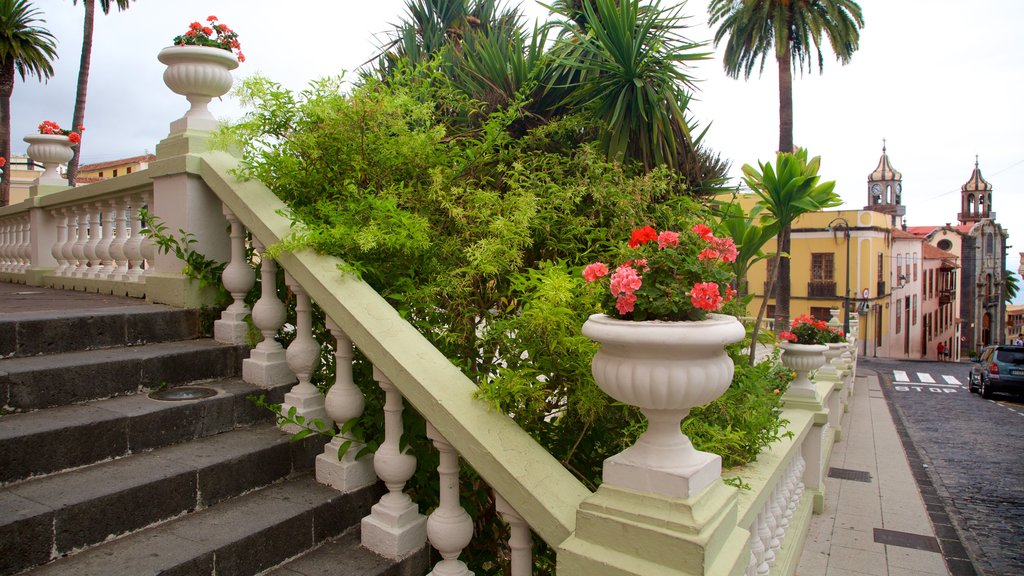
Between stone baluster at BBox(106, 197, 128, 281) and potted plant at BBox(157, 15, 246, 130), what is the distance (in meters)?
1.08

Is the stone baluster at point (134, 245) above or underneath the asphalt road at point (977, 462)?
above

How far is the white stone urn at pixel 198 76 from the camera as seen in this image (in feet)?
10.9

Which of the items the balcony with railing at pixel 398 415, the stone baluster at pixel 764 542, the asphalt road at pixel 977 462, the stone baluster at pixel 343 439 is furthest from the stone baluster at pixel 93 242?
the asphalt road at pixel 977 462

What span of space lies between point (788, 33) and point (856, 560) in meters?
17.3

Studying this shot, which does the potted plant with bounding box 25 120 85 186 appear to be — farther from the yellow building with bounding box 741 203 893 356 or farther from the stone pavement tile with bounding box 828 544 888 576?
the yellow building with bounding box 741 203 893 356

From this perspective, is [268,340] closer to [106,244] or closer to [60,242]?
[106,244]

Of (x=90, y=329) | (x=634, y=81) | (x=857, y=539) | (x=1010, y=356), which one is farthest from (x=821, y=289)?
(x=90, y=329)

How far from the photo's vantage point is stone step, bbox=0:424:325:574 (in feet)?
5.81

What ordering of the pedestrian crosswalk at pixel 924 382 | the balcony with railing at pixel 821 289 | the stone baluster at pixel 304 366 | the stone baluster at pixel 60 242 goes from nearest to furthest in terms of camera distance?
the stone baluster at pixel 304 366, the stone baluster at pixel 60 242, the pedestrian crosswalk at pixel 924 382, the balcony with railing at pixel 821 289

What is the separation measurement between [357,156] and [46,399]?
166 cm

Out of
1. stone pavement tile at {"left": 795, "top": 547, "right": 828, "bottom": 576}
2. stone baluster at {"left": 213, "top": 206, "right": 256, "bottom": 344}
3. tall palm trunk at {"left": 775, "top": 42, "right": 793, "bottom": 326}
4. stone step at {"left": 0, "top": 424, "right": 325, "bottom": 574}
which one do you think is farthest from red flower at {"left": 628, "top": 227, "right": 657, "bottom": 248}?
tall palm trunk at {"left": 775, "top": 42, "right": 793, "bottom": 326}

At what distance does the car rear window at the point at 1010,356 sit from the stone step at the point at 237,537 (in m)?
20.3

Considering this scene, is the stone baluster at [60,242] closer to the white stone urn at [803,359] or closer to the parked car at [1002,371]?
the white stone urn at [803,359]

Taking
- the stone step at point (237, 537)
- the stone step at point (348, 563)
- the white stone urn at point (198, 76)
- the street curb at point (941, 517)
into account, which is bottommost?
the street curb at point (941, 517)
